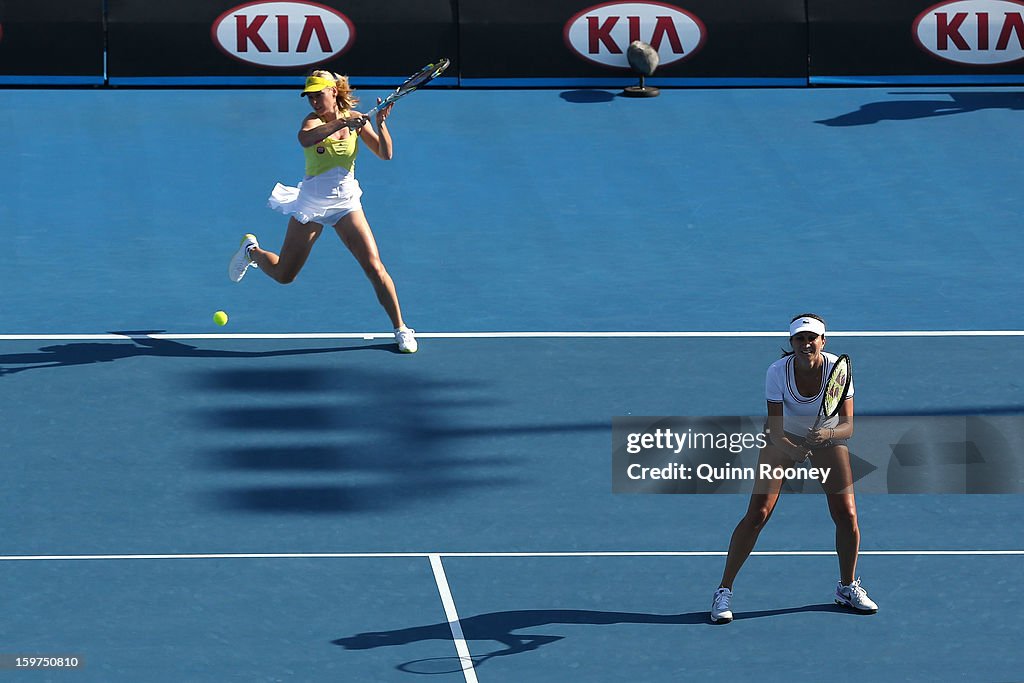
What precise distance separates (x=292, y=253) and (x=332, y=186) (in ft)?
2.29

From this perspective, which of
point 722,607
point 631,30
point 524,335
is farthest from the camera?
point 631,30

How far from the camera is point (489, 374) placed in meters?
15.8

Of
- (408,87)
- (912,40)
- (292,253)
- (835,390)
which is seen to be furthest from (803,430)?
(912,40)

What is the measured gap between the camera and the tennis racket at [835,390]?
35.2 feet

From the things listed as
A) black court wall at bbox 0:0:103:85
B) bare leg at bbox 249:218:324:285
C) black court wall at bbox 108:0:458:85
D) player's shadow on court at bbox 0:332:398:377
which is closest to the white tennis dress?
bare leg at bbox 249:218:324:285

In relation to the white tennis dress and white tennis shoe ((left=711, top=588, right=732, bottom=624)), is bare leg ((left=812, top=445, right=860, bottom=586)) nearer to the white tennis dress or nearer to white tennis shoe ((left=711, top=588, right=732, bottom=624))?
white tennis shoe ((left=711, top=588, right=732, bottom=624))

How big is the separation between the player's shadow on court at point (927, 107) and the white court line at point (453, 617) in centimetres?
1149

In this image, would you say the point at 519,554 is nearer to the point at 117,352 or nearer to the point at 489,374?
the point at 489,374

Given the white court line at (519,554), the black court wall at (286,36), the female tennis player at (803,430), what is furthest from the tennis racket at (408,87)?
the black court wall at (286,36)

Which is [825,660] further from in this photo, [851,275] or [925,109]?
[925,109]

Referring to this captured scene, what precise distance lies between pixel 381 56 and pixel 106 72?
328 cm

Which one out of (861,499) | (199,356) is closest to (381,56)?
(199,356)

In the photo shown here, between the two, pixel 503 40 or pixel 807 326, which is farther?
pixel 503 40

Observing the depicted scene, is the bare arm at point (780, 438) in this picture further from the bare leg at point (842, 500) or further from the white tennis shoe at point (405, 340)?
the white tennis shoe at point (405, 340)
